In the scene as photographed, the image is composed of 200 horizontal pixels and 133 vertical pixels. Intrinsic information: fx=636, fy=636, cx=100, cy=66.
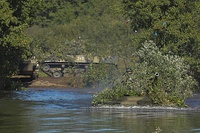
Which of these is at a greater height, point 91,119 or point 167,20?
point 167,20

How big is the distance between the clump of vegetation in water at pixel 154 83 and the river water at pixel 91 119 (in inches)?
38.0

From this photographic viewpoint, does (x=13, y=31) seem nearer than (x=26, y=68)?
Yes

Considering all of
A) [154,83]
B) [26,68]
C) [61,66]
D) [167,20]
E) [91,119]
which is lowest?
[91,119]

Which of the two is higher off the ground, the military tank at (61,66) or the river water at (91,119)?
the military tank at (61,66)

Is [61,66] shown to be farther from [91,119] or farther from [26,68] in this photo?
[91,119]

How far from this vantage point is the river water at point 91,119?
20.4 meters

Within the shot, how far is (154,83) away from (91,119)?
23.4ft

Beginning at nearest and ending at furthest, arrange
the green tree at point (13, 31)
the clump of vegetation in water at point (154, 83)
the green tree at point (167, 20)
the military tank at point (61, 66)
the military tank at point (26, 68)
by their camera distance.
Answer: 1. the clump of vegetation in water at point (154, 83)
2. the green tree at point (13, 31)
3. the green tree at point (167, 20)
4. the military tank at point (26, 68)
5. the military tank at point (61, 66)

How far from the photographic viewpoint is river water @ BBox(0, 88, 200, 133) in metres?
20.4

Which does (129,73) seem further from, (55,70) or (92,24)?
(92,24)

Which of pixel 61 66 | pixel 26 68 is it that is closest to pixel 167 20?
pixel 26 68

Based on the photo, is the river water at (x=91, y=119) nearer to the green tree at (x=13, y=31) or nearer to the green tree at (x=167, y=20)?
the green tree at (x=13, y=31)

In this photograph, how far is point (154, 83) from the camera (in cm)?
3014

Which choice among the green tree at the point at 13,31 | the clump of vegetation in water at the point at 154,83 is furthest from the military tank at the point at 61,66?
the clump of vegetation in water at the point at 154,83
